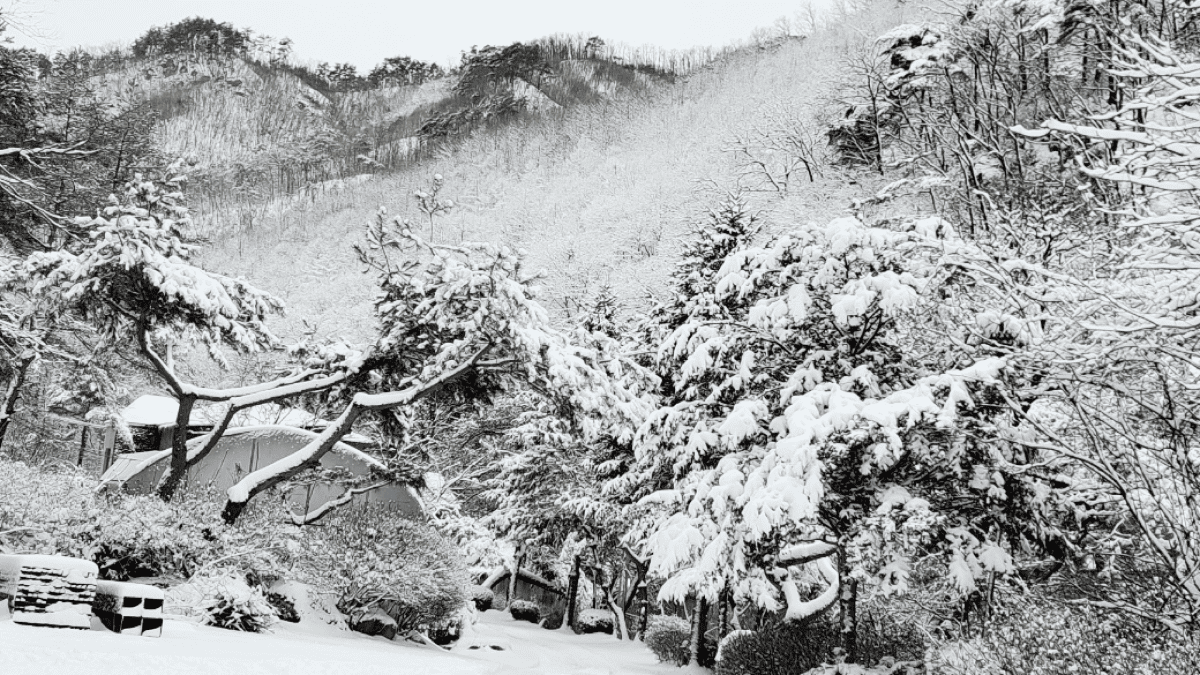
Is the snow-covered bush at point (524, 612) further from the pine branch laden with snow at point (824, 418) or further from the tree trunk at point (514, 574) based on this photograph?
the pine branch laden with snow at point (824, 418)

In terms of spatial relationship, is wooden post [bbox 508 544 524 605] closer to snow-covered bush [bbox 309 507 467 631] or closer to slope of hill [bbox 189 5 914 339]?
slope of hill [bbox 189 5 914 339]

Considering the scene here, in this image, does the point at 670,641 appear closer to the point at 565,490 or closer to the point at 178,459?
the point at 565,490

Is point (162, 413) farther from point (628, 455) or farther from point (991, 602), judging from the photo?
point (991, 602)

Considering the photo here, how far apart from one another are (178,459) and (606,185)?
56.8 meters

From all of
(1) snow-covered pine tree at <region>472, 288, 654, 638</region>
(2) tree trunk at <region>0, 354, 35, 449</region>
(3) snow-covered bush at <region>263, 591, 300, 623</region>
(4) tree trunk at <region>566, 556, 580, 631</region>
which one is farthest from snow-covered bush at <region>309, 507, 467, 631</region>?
(4) tree trunk at <region>566, 556, 580, 631</region>

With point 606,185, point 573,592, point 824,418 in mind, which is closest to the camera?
point 824,418

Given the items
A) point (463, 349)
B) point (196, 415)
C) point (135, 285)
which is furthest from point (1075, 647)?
point (196, 415)

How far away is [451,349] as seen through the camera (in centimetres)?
1313

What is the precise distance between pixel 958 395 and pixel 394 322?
31.1 feet

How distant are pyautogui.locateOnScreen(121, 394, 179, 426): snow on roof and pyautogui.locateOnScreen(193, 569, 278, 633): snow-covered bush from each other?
50.4 feet

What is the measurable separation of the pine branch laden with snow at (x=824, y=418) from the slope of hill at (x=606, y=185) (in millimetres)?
28373

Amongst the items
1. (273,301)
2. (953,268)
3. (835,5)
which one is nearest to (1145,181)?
(953,268)

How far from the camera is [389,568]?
14.3 m

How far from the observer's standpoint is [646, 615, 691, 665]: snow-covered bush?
60.4 feet
